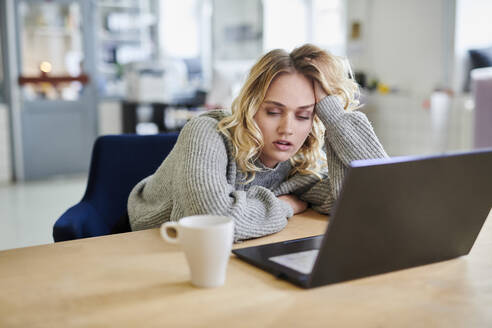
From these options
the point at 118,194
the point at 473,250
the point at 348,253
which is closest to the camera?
the point at 348,253

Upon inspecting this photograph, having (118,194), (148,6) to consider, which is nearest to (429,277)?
(118,194)

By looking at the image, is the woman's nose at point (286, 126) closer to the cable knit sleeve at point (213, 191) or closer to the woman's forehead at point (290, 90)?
the woman's forehead at point (290, 90)

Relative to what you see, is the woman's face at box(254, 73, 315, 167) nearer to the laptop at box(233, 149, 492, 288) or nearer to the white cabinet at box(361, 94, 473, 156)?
the laptop at box(233, 149, 492, 288)

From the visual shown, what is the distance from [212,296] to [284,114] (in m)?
0.66

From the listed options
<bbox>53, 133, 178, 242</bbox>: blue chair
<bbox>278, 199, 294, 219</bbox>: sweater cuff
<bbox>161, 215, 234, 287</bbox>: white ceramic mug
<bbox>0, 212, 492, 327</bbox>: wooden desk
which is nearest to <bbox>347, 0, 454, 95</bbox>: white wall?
<bbox>53, 133, 178, 242</bbox>: blue chair

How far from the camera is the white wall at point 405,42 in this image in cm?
479

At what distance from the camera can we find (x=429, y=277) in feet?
2.81

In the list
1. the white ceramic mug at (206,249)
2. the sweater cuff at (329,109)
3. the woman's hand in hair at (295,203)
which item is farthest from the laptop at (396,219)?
the sweater cuff at (329,109)

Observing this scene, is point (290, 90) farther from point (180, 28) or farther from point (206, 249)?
point (180, 28)

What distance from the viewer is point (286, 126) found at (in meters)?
1.32

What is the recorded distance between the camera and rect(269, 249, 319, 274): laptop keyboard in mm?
854

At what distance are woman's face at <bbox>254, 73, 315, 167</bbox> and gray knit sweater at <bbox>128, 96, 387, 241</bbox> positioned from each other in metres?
0.06

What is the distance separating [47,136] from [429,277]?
17.4ft

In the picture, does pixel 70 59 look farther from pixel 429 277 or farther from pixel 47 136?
pixel 429 277
